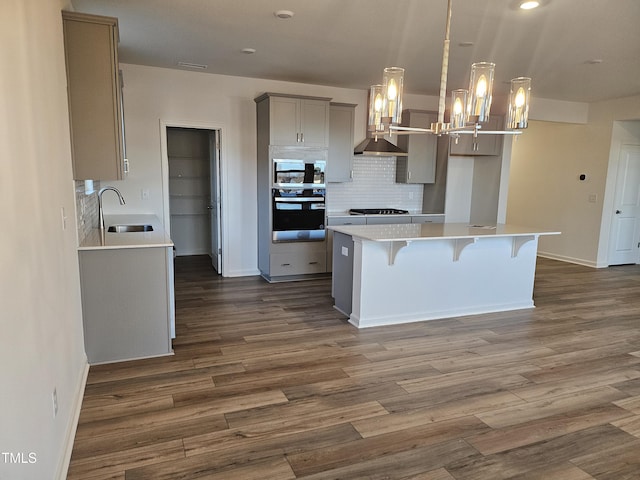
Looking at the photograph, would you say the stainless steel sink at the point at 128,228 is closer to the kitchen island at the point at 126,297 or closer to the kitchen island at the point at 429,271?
the kitchen island at the point at 126,297

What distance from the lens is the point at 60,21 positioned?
2.73m

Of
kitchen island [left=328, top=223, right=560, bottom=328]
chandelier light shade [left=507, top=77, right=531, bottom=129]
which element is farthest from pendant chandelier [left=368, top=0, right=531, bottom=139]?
kitchen island [left=328, top=223, right=560, bottom=328]

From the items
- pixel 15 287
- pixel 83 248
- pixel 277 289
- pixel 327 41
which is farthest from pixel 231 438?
pixel 327 41

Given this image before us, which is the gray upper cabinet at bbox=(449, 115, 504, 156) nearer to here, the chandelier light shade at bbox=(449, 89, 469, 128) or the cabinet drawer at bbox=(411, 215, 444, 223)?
the cabinet drawer at bbox=(411, 215, 444, 223)

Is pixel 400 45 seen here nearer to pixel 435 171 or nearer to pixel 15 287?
pixel 435 171

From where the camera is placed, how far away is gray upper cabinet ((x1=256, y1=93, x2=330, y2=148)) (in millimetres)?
5426

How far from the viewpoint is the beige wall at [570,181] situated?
6969 millimetres

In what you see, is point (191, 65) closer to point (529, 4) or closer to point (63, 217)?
point (63, 217)

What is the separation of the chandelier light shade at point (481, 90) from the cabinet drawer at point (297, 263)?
10.8 ft

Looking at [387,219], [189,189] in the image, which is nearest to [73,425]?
[387,219]

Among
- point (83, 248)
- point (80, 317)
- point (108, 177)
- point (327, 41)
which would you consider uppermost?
point (327, 41)

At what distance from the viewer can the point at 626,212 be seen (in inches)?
287

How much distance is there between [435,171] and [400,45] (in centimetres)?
283

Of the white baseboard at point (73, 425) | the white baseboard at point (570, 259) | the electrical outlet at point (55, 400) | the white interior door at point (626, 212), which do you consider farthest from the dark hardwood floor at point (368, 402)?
the white interior door at point (626, 212)
